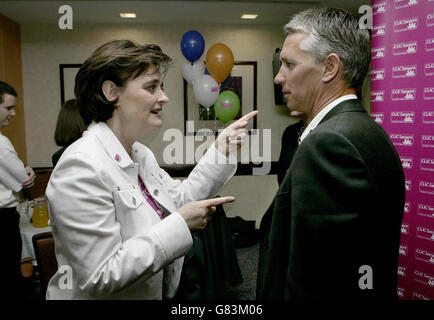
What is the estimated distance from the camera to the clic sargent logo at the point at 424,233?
221 cm

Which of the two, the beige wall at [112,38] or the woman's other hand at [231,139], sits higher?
the beige wall at [112,38]

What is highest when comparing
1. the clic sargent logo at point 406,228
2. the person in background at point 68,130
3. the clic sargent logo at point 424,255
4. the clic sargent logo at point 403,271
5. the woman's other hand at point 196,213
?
the person in background at point 68,130

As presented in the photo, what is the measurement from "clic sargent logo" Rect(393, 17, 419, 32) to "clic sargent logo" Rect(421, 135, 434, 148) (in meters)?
0.69

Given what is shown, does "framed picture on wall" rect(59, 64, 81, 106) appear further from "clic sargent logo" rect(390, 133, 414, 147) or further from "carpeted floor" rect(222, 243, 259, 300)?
"clic sargent logo" rect(390, 133, 414, 147)

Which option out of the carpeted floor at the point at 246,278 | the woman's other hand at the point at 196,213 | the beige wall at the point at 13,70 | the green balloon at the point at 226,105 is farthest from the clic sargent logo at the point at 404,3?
the beige wall at the point at 13,70

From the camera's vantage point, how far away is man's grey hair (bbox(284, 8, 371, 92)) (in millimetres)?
1095

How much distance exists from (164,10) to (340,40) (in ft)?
11.0

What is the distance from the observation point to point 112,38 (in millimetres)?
4586

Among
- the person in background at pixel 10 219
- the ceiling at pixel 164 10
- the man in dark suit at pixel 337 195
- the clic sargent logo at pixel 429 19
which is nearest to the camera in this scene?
the man in dark suit at pixel 337 195

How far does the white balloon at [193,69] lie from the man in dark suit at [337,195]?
322 centimetres

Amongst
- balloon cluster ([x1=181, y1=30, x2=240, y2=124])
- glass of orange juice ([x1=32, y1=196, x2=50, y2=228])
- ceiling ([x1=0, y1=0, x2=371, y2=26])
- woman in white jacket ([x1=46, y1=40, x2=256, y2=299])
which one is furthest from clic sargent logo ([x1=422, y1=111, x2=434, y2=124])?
glass of orange juice ([x1=32, y1=196, x2=50, y2=228])

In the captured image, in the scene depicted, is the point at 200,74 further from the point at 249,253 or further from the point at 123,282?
the point at 123,282

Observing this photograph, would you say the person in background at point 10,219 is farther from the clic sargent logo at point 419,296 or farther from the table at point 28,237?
the clic sargent logo at point 419,296

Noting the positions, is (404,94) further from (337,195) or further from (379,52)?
(337,195)
